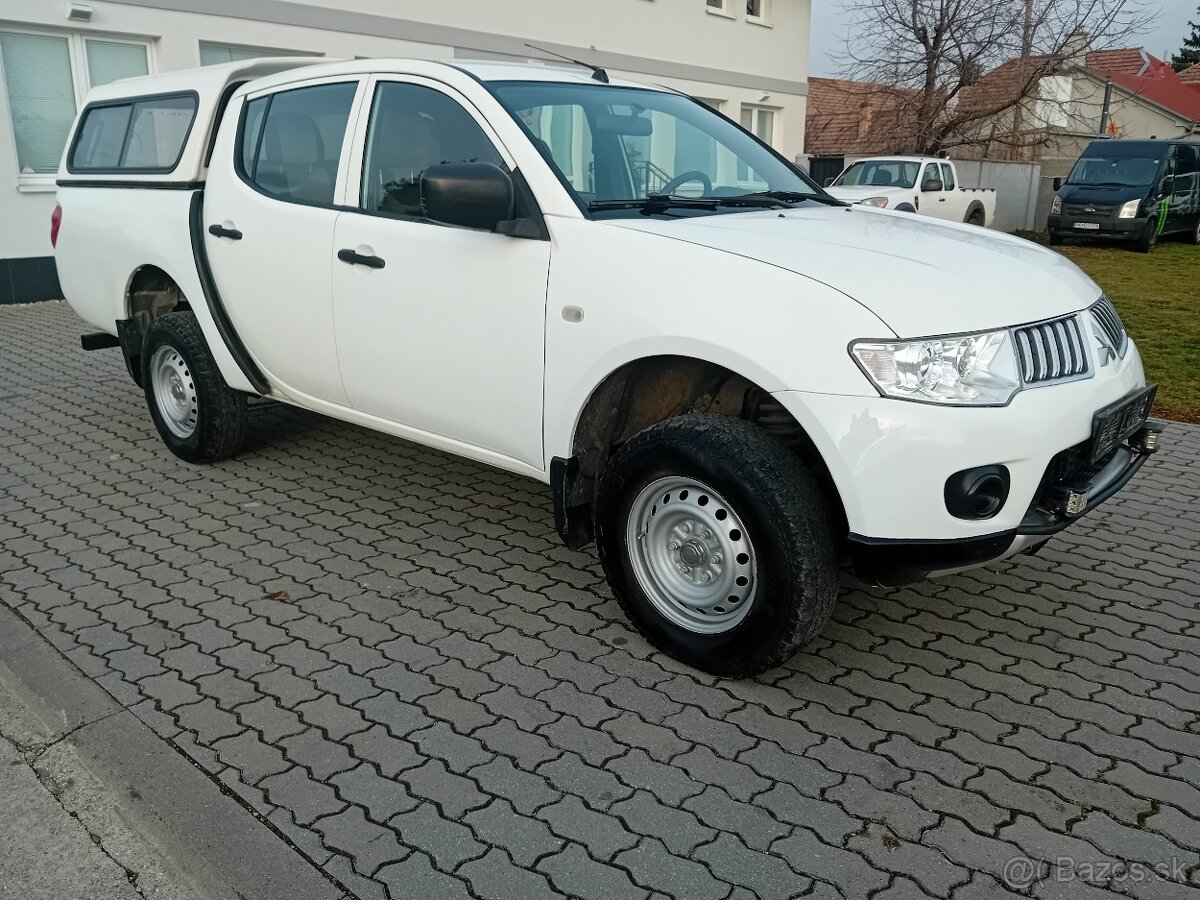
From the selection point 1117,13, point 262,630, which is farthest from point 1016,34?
point 262,630

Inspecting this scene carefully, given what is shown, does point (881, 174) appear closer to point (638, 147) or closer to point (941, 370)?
point (638, 147)

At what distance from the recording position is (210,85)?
5414mm

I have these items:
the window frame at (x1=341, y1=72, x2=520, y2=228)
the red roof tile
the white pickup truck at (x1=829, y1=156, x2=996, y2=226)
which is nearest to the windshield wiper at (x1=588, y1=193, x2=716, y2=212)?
the window frame at (x1=341, y1=72, x2=520, y2=228)

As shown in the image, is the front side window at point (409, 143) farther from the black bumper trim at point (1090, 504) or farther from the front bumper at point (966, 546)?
the black bumper trim at point (1090, 504)

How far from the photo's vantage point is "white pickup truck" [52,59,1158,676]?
121 inches

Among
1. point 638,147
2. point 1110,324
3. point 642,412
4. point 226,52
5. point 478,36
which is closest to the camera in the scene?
point 1110,324

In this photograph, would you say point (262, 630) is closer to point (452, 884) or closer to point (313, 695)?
point (313, 695)

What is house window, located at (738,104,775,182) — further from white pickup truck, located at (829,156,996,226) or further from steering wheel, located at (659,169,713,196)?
steering wheel, located at (659,169,713,196)

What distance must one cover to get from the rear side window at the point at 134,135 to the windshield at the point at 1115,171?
18735mm

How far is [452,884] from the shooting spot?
102 inches

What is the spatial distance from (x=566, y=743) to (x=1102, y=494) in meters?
1.94

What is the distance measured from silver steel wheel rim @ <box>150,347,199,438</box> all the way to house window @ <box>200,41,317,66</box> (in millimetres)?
7964

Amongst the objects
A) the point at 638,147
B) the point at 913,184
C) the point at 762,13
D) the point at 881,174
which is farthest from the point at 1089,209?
the point at 638,147

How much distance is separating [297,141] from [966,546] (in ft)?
11.5
